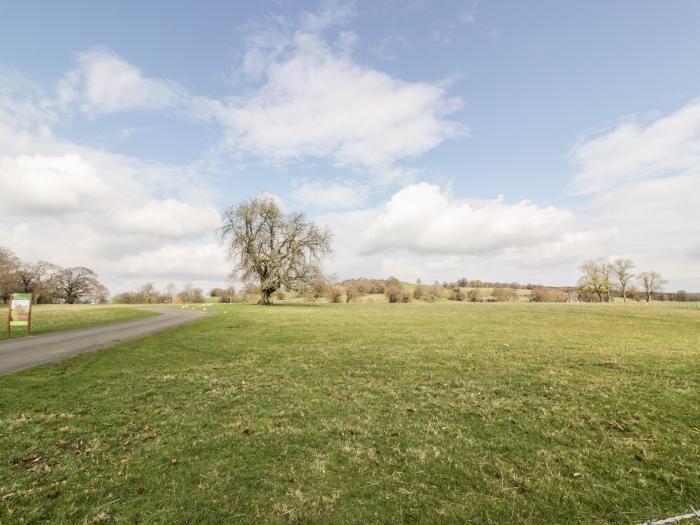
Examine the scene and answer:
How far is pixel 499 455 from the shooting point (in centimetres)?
554

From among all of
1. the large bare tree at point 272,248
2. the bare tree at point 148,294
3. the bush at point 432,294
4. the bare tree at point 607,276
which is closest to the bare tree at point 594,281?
the bare tree at point 607,276

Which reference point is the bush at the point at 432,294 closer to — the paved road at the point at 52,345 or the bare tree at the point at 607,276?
the bare tree at the point at 607,276

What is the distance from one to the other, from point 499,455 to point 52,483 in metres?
6.96

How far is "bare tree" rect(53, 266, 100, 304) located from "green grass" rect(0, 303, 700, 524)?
116 m

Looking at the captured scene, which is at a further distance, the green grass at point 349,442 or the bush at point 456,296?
the bush at point 456,296

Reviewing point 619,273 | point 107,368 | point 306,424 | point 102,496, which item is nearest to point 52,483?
point 102,496

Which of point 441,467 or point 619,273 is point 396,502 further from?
point 619,273

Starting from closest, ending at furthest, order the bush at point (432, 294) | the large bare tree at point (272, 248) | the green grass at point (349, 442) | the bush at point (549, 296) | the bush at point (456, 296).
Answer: the green grass at point (349, 442), the large bare tree at point (272, 248), the bush at point (432, 294), the bush at point (549, 296), the bush at point (456, 296)

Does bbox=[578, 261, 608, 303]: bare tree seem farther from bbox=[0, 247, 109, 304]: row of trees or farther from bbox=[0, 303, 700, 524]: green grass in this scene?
bbox=[0, 247, 109, 304]: row of trees

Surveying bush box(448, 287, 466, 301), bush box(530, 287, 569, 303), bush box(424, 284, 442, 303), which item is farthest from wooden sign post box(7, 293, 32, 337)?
bush box(530, 287, 569, 303)

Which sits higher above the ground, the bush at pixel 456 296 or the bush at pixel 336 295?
the bush at pixel 336 295

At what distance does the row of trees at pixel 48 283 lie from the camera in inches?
3000

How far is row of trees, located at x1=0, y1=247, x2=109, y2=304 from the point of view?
76.2 meters

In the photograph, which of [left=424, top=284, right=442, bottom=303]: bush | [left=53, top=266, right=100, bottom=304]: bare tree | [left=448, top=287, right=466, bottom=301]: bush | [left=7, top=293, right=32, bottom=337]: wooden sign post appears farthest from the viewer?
[left=448, top=287, right=466, bottom=301]: bush
